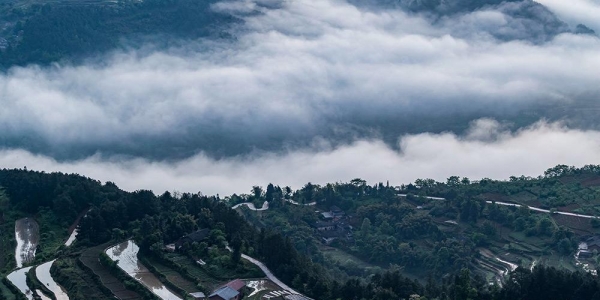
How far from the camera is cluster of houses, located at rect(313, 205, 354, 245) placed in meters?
84.9

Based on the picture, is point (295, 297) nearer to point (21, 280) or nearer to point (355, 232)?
point (21, 280)

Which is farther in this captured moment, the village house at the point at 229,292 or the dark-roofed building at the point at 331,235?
the dark-roofed building at the point at 331,235

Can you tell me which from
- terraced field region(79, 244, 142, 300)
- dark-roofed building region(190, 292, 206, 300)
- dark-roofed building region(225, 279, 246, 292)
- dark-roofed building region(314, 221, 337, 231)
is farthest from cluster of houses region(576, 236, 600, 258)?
terraced field region(79, 244, 142, 300)

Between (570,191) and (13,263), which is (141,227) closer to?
(13,263)

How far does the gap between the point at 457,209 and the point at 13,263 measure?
113 ft

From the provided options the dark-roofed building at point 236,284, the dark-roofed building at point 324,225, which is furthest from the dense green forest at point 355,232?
the dark-roofed building at point 236,284

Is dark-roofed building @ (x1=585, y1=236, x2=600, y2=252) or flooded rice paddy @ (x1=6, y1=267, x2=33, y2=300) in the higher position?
dark-roofed building @ (x1=585, y1=236, x2=600, y2=252)

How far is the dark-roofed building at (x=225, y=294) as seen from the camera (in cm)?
5584

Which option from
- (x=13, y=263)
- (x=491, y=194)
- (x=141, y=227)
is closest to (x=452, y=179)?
(x=491, y=194)

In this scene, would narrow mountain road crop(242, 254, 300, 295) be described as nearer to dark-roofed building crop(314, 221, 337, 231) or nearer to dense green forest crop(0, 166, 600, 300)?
dense green forest crop(0, 166, 600, 300)

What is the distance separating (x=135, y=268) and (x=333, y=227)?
27390mm

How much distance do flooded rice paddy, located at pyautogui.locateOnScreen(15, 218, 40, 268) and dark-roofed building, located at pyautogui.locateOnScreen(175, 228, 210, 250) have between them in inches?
358

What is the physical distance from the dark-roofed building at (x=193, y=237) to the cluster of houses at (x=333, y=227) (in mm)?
18737

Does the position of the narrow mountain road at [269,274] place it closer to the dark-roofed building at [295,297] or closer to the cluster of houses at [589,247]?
the dark-roofed building at [295,297]
